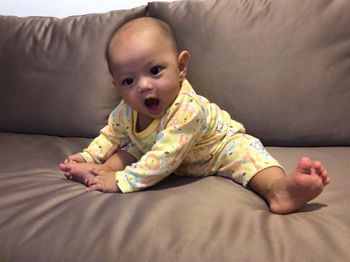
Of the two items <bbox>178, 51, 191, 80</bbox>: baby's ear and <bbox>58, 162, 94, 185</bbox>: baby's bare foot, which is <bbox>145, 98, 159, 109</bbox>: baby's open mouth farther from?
<bbox>58, 162, 94, 185</bbox>: baby's bare foot

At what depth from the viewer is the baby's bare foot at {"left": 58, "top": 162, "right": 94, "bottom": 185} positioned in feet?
3.34

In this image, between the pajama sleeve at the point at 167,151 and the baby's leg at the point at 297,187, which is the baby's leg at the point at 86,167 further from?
the baby's leg at the point at 297,187

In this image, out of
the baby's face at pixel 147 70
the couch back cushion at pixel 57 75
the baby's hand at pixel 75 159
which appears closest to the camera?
the baby's face at pixel 147 70

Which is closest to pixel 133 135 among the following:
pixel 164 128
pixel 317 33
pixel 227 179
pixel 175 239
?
pixel 164 128

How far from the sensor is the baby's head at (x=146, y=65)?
0.94m

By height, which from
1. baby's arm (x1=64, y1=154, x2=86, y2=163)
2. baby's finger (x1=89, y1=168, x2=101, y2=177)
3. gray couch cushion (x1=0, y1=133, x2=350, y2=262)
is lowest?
baby's arm (x1=64, y1=154, x2=86, y2=163)

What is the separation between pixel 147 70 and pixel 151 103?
0.08 m

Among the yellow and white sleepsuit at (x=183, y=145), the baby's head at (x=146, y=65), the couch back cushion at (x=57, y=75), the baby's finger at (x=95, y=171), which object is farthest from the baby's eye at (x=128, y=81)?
the couch back cushion at (x=57, y=75)

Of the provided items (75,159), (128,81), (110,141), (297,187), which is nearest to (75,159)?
(75,159)

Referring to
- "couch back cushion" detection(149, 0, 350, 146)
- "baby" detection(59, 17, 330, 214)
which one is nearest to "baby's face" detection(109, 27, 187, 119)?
"baby" detection(59, 17, 330, 214)

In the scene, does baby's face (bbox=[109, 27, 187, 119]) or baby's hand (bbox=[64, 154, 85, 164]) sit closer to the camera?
baby's face (bbox=[109, 27, 187, 119])

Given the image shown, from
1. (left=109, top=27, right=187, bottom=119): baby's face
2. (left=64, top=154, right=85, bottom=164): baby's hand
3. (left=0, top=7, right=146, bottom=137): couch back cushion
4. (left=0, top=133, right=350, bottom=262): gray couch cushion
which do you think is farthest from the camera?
(left=0, top=7, right=146, bottom=137): couch back cushion

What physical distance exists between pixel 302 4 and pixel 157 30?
0.47 m

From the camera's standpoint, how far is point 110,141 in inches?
46.6
